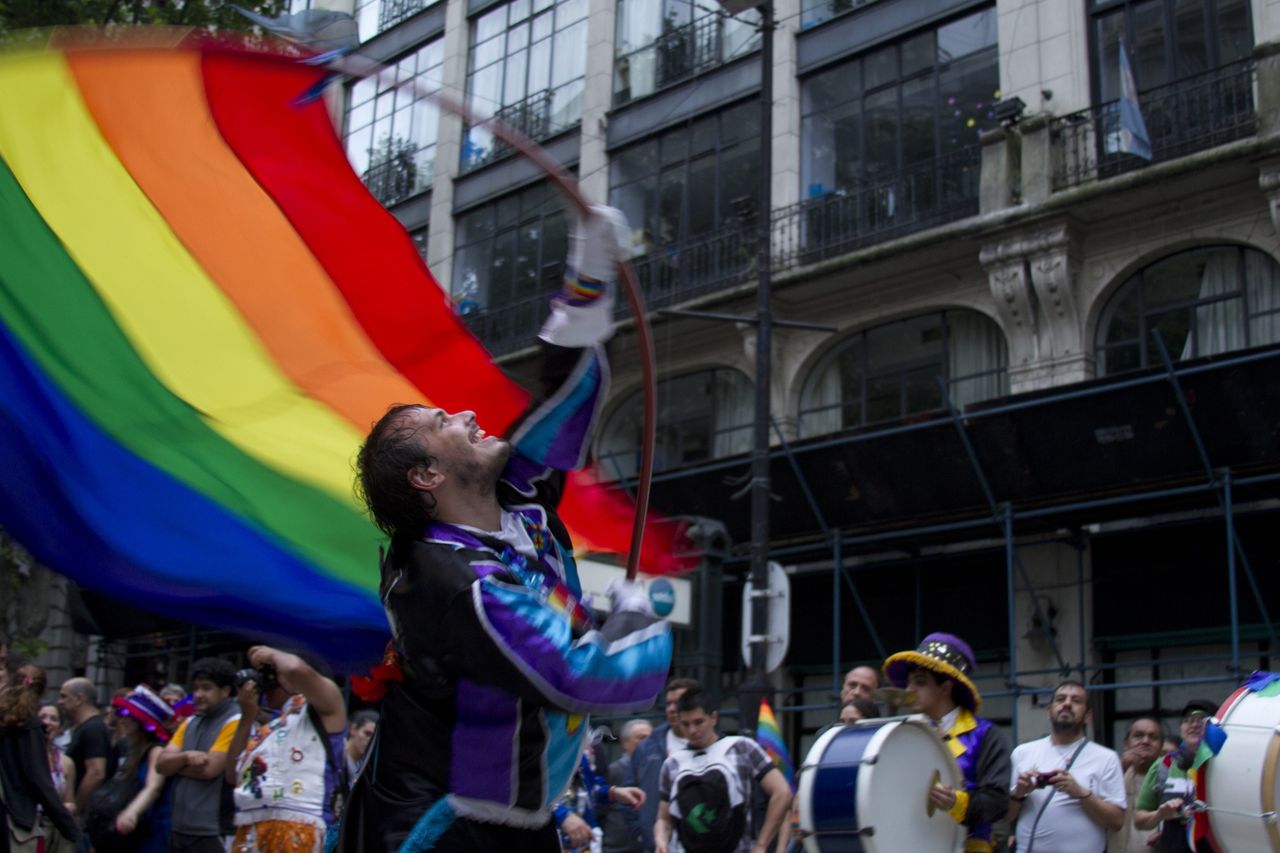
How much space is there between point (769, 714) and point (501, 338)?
50.1 feet

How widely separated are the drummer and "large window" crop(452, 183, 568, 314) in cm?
1782

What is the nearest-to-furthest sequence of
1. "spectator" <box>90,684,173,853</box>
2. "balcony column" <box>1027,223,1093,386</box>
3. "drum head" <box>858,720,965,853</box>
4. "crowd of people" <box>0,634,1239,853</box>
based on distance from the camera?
"drum head" <box>858,720,965,853</box>
"crowd of people" <box>0,634,1239,853</box>
"spectator" <box>90,684,173,853</box>
"balcony column" <box>1027,223,1093,386</box>

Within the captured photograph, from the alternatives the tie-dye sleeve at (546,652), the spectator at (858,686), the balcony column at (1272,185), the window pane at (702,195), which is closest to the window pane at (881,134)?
the window pane at (702,195)

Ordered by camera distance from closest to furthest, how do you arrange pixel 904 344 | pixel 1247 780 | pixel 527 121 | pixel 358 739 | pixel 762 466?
pixel 1247 780 < pixel 358 739 < pixel 762 466 < pixel 904 344 < pixel 527 121

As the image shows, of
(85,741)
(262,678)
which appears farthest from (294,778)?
(85,741)

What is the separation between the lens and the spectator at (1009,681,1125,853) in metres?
7.37

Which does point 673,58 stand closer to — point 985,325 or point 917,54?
point 917,54

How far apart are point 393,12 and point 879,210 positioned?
13.9 m

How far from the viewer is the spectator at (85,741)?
10578mm

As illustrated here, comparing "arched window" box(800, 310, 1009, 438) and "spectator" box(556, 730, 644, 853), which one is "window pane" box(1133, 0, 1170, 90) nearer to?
"arched window" box(800, 310, 1009, 438)

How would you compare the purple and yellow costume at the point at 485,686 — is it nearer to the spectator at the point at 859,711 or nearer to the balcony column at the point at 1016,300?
the spectator at the point at 859,711

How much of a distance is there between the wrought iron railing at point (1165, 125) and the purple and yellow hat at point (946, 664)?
11513mm

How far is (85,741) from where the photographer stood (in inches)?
424

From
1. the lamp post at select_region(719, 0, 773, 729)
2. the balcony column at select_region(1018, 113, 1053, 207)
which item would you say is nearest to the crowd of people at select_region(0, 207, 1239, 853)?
the lamp post at select_region(719, 0, 773, 729)
